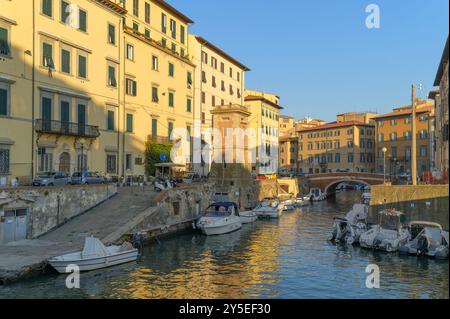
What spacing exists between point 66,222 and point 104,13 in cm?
2245

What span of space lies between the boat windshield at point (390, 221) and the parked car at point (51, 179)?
83.1 ft

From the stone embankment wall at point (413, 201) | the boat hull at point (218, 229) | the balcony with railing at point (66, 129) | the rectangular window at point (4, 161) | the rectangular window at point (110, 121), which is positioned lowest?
the boat hull at point (218, 229)

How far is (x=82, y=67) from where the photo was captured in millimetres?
40938

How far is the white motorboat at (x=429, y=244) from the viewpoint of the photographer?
28.3 meters

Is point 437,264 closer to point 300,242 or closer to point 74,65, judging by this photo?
point 300,242

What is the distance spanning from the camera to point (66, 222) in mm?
32500

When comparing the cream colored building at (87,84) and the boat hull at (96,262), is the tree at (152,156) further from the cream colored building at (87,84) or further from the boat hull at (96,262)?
the boat hull at (96,262)

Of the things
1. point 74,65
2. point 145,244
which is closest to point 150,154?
point 74,65

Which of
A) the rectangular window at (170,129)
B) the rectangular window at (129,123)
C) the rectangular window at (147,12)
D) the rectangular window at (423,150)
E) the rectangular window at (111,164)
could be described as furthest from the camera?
the rectangular window at (423,150)

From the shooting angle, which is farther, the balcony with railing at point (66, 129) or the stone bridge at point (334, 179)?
the stone bridge at point (334, 179)

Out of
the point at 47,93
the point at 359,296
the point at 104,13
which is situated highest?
the point at 104,13

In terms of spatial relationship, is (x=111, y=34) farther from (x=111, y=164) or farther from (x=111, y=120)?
(x=111, y=164)

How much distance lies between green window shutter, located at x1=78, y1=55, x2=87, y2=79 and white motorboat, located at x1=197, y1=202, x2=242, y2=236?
1739cm

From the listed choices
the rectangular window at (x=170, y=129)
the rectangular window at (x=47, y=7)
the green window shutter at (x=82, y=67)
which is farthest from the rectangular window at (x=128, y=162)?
the rectangular window at (x=47, y=7)
